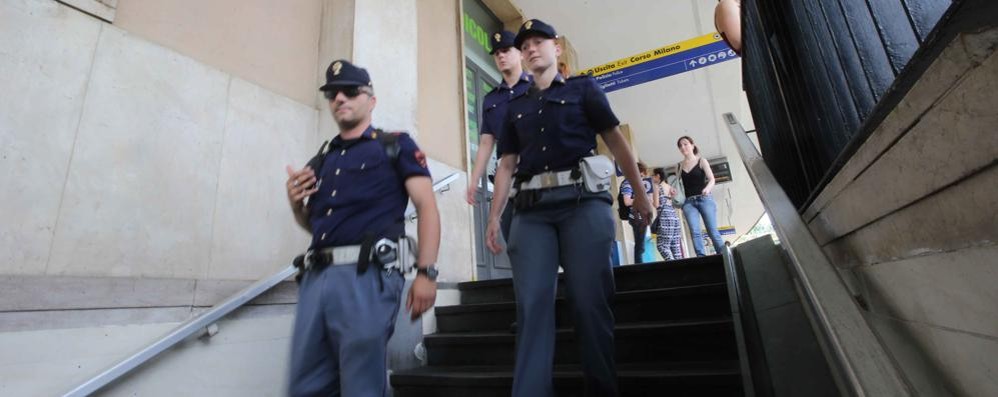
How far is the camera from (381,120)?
11.7 ft

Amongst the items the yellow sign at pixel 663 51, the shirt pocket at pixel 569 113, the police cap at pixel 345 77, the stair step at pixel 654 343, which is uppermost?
the yellow sign at pixel 663 51

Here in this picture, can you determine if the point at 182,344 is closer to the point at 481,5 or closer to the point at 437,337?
the point at 437,337

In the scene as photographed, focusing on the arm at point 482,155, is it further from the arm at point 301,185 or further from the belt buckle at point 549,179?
the arm at point 301,185

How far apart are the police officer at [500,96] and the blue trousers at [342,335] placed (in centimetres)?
146

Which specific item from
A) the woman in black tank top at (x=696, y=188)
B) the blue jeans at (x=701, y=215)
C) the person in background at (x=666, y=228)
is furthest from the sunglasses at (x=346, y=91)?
the person in background at (x=666, y=228)

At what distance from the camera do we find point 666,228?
590cm

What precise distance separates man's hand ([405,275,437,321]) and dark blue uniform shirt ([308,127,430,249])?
21 centimetres

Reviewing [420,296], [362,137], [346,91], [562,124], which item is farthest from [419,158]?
[562,124]

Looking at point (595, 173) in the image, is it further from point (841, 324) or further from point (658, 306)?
point (658, 306)

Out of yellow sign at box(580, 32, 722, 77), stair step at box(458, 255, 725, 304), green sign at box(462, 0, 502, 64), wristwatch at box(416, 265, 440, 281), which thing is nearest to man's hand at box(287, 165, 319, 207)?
wristwatch at box(416, 265, 440, 281)

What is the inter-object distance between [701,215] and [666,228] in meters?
0.70

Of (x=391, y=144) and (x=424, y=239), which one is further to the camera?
(x=391, y=144)

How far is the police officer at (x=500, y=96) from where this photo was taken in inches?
123

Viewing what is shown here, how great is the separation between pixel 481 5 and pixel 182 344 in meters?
6.42
